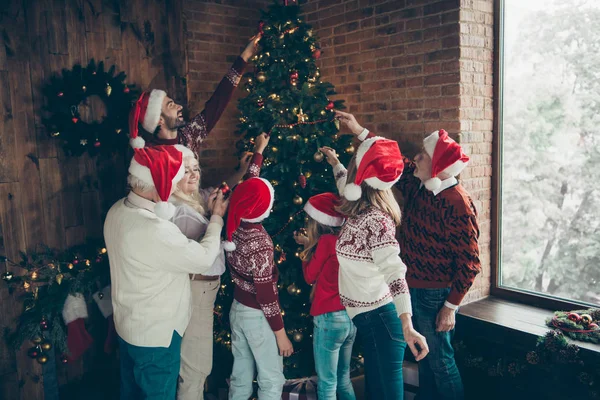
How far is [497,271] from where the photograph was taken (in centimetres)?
374

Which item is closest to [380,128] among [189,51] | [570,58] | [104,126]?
[570,58]

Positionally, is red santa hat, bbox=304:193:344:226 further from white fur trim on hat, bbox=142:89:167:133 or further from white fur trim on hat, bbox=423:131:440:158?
white fur trim on hat, bbox=142:89:167:133

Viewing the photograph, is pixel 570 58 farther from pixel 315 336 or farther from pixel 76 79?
pixel 76 79

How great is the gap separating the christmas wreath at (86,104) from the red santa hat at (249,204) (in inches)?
51.4

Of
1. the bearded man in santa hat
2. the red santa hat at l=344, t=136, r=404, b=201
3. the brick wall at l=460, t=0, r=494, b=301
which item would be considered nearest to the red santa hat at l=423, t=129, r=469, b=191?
the red santa hat at l=344, t=136, r=404, b=201

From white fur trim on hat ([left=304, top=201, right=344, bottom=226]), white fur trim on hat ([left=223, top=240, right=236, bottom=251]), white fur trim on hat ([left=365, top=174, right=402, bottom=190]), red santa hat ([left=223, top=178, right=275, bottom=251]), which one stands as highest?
white fur trim on hat ([left=365, top=174, right=402, bottom=190])

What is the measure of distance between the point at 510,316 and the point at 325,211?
5.12 ft

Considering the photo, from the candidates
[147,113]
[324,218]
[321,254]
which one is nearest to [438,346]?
[321,254]

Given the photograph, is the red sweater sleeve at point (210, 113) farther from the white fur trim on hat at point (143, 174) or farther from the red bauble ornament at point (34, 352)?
the red bauble ornament at point (34, 352)

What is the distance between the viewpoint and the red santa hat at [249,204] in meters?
2.66

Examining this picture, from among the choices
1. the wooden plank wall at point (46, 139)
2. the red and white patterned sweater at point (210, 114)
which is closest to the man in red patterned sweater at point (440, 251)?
the red and white patterned sweater at point (210, 114)

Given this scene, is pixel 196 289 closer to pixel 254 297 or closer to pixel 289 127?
pixel 254 297

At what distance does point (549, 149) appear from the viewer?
3459 mm

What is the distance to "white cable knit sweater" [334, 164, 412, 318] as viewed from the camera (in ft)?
7.81
